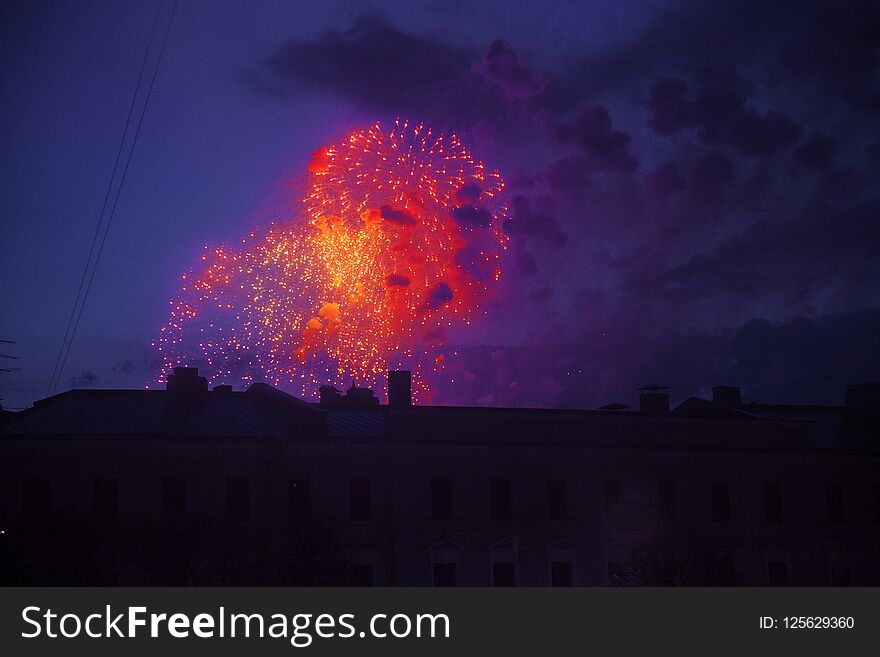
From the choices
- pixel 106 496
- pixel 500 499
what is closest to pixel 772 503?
pixel 500 499

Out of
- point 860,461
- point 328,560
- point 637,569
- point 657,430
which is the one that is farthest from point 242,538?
point 860,461

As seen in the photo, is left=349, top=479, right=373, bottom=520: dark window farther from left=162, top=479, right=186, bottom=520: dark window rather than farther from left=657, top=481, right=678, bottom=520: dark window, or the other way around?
left=657, top=481, right=678, bottom=520: dark window

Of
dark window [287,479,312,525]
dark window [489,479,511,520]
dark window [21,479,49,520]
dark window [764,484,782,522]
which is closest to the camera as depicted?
dark window [21,479,49,520]

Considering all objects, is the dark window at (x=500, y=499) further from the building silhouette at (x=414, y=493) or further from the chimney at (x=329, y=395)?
the chimney at (x=329, y=395)

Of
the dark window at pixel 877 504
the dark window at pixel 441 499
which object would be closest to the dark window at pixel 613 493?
the dark window at pixel 441 499

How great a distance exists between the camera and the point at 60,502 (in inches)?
1954

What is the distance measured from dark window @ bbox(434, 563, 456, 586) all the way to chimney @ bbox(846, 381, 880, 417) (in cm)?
2937

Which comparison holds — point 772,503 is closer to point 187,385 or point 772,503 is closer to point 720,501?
point 720,501

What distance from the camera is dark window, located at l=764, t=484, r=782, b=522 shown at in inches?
2426

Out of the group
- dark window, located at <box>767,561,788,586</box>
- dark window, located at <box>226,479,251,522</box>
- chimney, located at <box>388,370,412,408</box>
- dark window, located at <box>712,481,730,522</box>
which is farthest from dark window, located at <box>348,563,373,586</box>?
dark window, located at <box>767,561,788,586</box>

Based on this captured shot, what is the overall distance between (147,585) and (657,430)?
2584cm

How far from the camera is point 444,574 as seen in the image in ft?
178

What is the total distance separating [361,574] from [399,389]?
9860 mm

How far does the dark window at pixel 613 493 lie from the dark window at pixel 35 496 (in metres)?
25.0
